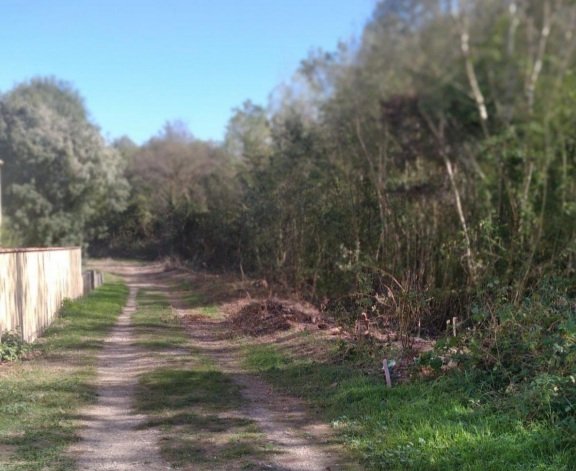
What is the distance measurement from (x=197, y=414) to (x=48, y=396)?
221cm

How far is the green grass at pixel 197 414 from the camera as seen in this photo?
5.84 m

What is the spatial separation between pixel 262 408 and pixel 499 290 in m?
3.54

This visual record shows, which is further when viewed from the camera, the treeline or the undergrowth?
the undergrowth

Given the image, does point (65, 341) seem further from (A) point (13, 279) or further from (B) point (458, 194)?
(B) point (458, 194)

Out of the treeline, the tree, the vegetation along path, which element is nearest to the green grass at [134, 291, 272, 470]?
the vegetation along path

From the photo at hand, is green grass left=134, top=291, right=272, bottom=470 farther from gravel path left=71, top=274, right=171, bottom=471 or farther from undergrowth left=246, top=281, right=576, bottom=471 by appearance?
undergrowth left=246, top=281, right=576, bottom=471

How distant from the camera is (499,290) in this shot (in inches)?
224

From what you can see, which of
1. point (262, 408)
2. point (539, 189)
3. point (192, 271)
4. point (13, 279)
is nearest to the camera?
point (539, 189)

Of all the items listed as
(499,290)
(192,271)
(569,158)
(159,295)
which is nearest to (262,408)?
(499,290)

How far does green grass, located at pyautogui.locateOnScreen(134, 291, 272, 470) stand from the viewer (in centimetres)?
584

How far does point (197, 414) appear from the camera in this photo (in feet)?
24.3

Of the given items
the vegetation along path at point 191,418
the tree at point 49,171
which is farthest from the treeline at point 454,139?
the tree at point 49,171

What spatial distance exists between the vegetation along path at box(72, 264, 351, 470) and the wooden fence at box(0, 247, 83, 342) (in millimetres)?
1760

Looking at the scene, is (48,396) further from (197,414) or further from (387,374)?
(387,374)
